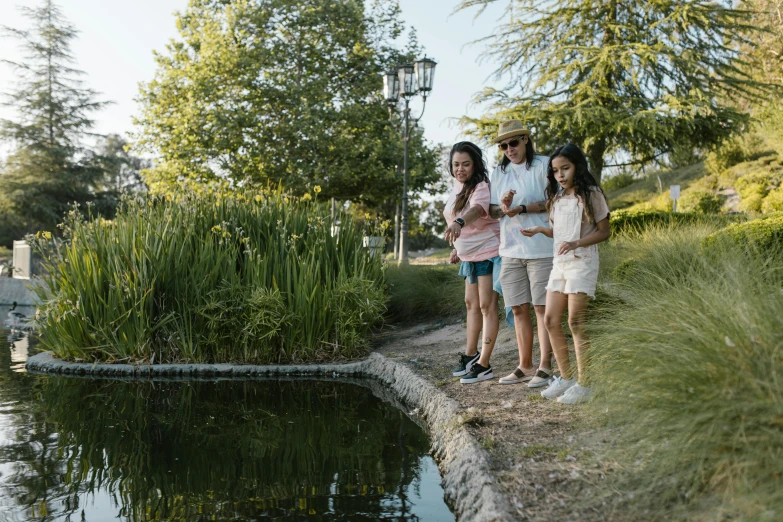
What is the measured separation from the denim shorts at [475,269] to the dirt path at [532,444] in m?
0.71

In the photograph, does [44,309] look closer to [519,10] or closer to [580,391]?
[580,391]

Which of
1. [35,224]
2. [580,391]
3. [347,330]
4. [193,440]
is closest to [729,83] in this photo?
[347,330]

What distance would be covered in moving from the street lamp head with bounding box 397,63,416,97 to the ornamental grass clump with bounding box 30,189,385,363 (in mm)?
6183

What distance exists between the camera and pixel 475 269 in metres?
4.63

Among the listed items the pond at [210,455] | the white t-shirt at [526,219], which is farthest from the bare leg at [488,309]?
the pond at [210,455]

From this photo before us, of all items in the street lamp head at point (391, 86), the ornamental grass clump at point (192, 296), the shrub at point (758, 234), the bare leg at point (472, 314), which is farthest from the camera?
the street lamp head at point (391, 86)

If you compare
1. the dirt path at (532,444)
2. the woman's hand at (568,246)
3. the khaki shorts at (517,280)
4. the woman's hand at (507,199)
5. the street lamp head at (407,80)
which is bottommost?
the dirt path at (532,444)

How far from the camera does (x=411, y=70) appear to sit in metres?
11.9

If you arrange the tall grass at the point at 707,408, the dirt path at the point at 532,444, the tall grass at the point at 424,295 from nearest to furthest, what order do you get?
the tall grass at the point at 707,408
the dirt path at the point at 532,444
the tall grass at the point at 424,295

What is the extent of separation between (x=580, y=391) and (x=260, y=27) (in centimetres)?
2010

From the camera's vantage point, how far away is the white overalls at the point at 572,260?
3.68 meters

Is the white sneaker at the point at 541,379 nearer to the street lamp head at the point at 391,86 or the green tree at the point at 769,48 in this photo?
the street lamp head at the point at 391,86

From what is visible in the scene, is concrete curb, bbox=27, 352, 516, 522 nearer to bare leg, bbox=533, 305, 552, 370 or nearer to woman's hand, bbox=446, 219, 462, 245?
bare leg, bbox=533, 305, 552, 370

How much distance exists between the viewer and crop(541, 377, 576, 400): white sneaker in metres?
3.90
